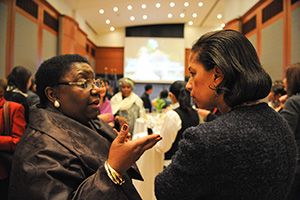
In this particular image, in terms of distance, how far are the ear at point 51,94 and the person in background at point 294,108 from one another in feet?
5.84

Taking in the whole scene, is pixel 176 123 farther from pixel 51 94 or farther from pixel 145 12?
pixel 145 12

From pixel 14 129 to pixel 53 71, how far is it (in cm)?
92

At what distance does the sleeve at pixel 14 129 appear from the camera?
1.92m

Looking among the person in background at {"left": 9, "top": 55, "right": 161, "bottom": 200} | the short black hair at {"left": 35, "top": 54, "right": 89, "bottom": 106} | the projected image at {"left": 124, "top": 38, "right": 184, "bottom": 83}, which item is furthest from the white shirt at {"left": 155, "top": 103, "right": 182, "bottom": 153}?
the projected image at {"left": 124, "top": 38, "right": 184, "bottom": 83}

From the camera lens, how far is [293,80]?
2424 mm

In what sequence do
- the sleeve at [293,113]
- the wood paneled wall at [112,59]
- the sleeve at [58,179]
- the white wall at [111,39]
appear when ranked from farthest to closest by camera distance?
1. the wood paneled wall at [112,59]
2. the white wall at [111,39]
3. the sleeve at [293,113]
4. the sleeve at [58,179]

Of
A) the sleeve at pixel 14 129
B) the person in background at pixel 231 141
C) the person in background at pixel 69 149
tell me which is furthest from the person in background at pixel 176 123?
the person in background at pixel 231 141

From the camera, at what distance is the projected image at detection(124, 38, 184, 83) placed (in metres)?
11.5

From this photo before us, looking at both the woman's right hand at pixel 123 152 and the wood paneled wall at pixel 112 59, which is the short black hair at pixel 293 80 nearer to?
the woman's right hand at pixel 123 152

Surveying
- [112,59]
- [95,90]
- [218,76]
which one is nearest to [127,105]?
[95,90]

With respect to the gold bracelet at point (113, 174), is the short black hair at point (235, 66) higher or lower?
higher

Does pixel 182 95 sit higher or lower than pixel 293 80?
lower

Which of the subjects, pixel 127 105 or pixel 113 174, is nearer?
pixel 113 174

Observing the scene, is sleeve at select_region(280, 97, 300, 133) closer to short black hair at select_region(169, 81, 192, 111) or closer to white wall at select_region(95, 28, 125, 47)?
short black hair at select_region(169, 81, 192, 111)
